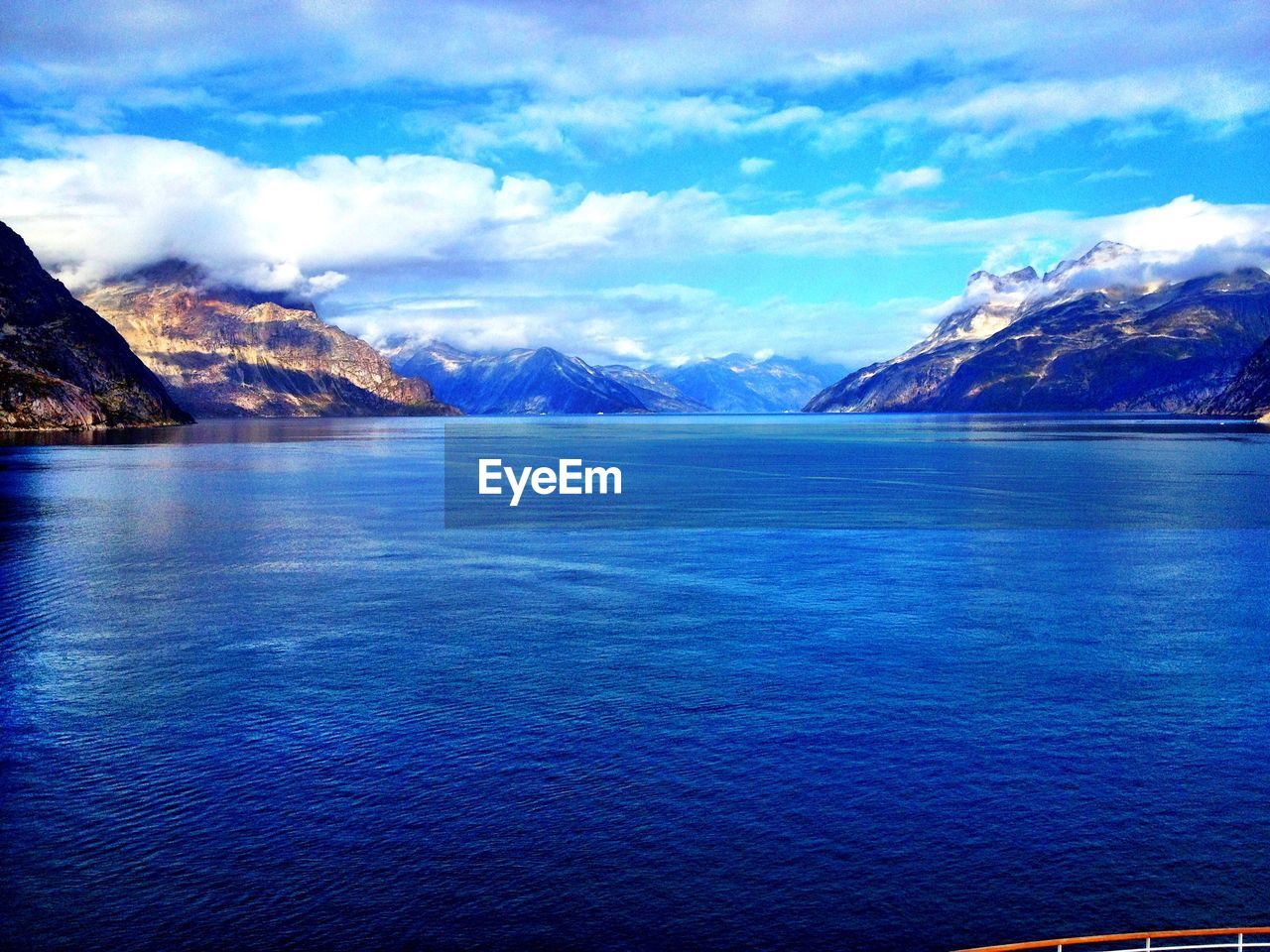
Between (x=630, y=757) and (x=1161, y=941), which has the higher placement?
(x=630, y=757)

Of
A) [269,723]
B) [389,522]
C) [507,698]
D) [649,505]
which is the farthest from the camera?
[649,505]

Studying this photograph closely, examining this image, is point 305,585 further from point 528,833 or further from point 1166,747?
point 1166,747


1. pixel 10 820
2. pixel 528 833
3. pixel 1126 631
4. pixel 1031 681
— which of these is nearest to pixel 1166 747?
pixel 1031 681

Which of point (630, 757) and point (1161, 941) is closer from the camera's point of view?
point (1161, 941)

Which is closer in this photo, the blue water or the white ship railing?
the white ship railing

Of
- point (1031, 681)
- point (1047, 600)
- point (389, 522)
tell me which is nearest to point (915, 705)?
point (1031, 681)

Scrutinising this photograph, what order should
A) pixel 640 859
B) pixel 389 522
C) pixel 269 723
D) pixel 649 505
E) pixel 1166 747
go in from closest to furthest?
pixel 640 859
pixel 1166 747
pixel 269 723
pixel 389 522
pixel 649 505

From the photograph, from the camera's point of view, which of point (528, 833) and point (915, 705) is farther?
point (915, 705)

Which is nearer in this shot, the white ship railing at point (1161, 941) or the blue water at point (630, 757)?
the white ship railing at point (1161, 941)
